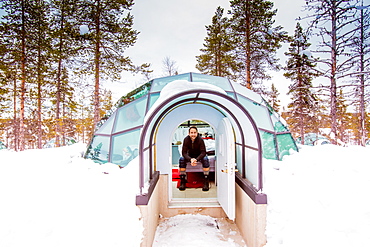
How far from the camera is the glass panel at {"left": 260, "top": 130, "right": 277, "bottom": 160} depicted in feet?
17.3

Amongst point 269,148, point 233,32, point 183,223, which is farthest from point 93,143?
point 233,32

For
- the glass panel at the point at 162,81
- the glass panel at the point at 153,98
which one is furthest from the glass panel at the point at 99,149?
the glass panel at the point at 162,81

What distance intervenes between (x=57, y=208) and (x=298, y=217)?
12.8ft

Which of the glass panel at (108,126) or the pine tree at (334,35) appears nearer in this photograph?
the glass panel at (108,126)

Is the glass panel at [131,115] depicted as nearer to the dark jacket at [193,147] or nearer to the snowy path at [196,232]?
the dark jacket at [193,147]

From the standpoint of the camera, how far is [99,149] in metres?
5.33

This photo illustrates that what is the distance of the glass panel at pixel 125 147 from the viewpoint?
16.3 ft

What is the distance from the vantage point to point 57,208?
9.77 ft

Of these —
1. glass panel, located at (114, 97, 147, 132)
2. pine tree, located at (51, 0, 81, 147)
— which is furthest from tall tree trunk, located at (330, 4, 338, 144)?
pine tree, located at (51, 0, 81, 147)

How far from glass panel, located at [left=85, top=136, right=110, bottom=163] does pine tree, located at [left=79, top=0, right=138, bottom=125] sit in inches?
257

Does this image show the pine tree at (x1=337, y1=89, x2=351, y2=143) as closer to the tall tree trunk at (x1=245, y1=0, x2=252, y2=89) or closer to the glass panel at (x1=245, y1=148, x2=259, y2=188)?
the tall tree trunk at (x1=245, y1=0, x2=252, y2=89)

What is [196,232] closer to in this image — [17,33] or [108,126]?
[108,126]

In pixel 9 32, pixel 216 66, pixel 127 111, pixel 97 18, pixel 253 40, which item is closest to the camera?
pixel 127 111

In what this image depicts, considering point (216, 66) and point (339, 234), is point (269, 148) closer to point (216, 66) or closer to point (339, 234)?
point (339, 234)
